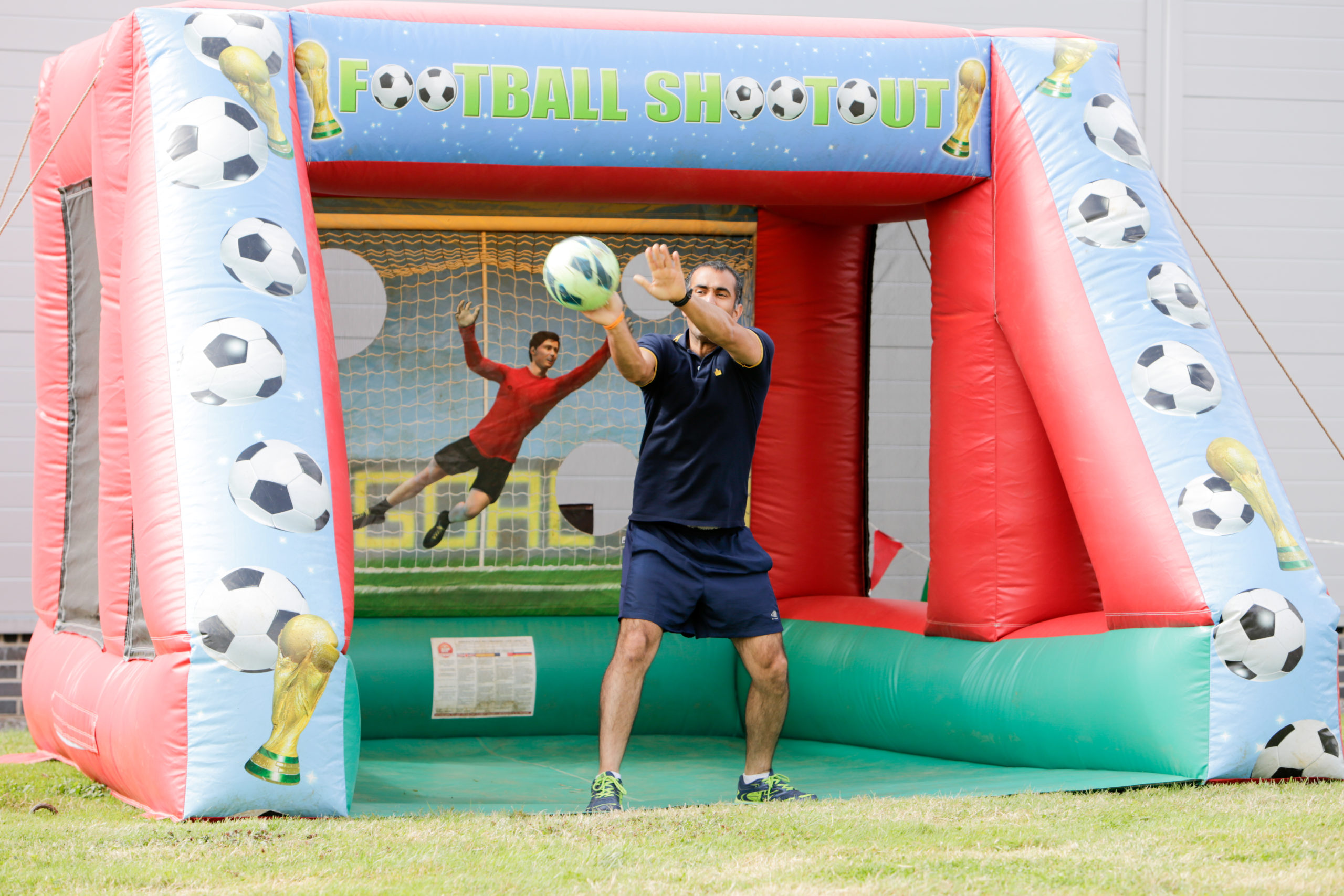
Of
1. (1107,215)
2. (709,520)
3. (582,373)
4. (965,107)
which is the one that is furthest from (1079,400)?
(582,373)

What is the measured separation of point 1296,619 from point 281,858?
2.29 m

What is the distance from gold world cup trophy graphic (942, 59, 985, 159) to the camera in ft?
12.7

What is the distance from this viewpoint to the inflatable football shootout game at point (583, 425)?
3035mm

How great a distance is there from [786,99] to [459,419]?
5.26ft

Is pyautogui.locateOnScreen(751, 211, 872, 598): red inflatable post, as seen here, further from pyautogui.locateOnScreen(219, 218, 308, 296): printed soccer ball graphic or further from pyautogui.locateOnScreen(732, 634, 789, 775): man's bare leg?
pyautogui.locateOnScreen(219, 218, 308, 296): printed soccer ball graphic

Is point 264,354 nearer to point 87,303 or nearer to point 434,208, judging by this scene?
point 87,303

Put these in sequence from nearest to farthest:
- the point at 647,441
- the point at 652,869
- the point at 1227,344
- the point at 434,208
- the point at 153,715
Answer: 1. the point at 652,869
2. the point at 153,715
3. the point at 647,441
4. the point at 434,208
5. the point at 1227,344

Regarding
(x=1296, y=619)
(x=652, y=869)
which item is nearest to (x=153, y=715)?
(x=652, y=869)

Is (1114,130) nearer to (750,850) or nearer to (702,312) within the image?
(702,312)

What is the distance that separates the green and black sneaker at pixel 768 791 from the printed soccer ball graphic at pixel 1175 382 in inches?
50.9

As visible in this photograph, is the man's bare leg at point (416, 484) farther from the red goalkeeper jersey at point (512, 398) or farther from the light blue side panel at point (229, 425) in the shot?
the light blue side panel at point (229, 425)

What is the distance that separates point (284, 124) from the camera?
3.41 metres

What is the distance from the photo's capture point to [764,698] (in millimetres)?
3281

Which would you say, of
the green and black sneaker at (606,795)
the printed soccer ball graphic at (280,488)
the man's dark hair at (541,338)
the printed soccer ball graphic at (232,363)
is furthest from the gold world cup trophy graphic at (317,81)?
the green and black sneaker at (606,795)
